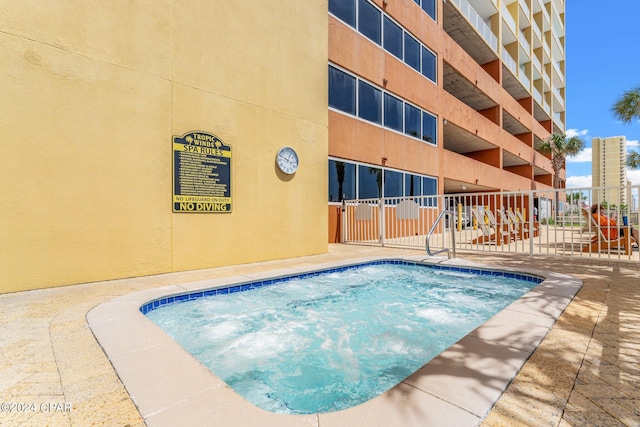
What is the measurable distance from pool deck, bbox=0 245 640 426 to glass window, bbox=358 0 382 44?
1019cm

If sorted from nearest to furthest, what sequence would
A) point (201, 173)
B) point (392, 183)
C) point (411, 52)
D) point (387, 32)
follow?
point (201, 173) < point (387, 32) < point (392, 183) < point (411, 52)

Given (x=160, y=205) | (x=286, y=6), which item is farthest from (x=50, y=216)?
(x=286, y=6)

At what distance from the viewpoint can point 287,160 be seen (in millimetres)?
6477

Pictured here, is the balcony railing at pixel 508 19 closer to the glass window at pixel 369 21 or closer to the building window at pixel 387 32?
the building window at pixel 387 32

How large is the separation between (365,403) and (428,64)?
14649 mm

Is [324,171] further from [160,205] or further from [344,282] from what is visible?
[160,205]

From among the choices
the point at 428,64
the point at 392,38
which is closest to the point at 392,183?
the point at 392,38

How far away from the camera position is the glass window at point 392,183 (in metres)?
10.9

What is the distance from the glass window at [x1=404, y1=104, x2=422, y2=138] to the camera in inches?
472

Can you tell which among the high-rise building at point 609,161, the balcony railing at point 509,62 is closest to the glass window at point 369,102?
the balcony railing at point 509,62

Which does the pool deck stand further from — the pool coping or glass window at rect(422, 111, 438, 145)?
glass window at rect(422, 111, 438, 145)

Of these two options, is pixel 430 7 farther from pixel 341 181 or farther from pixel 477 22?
pixel 341 181
